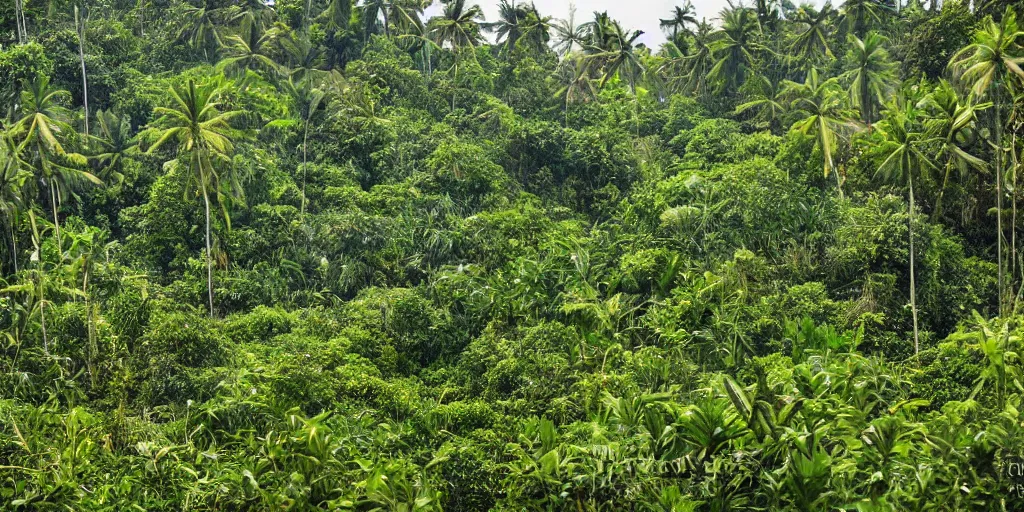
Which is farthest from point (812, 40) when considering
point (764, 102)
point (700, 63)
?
point (764, 102)

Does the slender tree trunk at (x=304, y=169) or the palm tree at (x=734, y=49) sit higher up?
the palm tree at (x=734, y=49)

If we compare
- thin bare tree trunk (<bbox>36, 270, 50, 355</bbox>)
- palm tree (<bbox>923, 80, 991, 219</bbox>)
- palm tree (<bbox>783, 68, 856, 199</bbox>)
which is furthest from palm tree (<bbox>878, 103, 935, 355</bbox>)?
thin bare tree trunk (<bbox>36, 270, 50, 355</bbox>)

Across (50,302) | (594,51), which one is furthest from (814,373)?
(594,51)

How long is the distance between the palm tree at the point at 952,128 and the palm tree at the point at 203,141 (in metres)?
18.3

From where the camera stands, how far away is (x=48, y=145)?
2972cm

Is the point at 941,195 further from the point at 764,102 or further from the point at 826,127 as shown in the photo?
the point at 764,102

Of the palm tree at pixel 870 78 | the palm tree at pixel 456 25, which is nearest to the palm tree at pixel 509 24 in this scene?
the palm tree at pixel 456 25

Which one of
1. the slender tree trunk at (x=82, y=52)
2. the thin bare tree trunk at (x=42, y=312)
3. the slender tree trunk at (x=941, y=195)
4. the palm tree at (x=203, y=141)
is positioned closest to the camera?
the thin bare tree trunk at (x=42, y=312)

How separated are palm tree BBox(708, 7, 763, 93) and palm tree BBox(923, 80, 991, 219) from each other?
1698 cm

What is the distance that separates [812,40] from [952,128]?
64.6 ft

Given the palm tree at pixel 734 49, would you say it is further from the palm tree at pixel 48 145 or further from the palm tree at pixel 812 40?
the palm tree at pixel 48 145

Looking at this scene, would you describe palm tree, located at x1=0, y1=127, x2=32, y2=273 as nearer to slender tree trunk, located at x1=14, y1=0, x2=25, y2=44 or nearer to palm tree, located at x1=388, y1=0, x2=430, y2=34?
slender tree trunk, located at x1=14, y1=0, x2=25, y2=44

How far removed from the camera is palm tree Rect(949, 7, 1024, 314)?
23.9m

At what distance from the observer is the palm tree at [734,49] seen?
42969 mm
